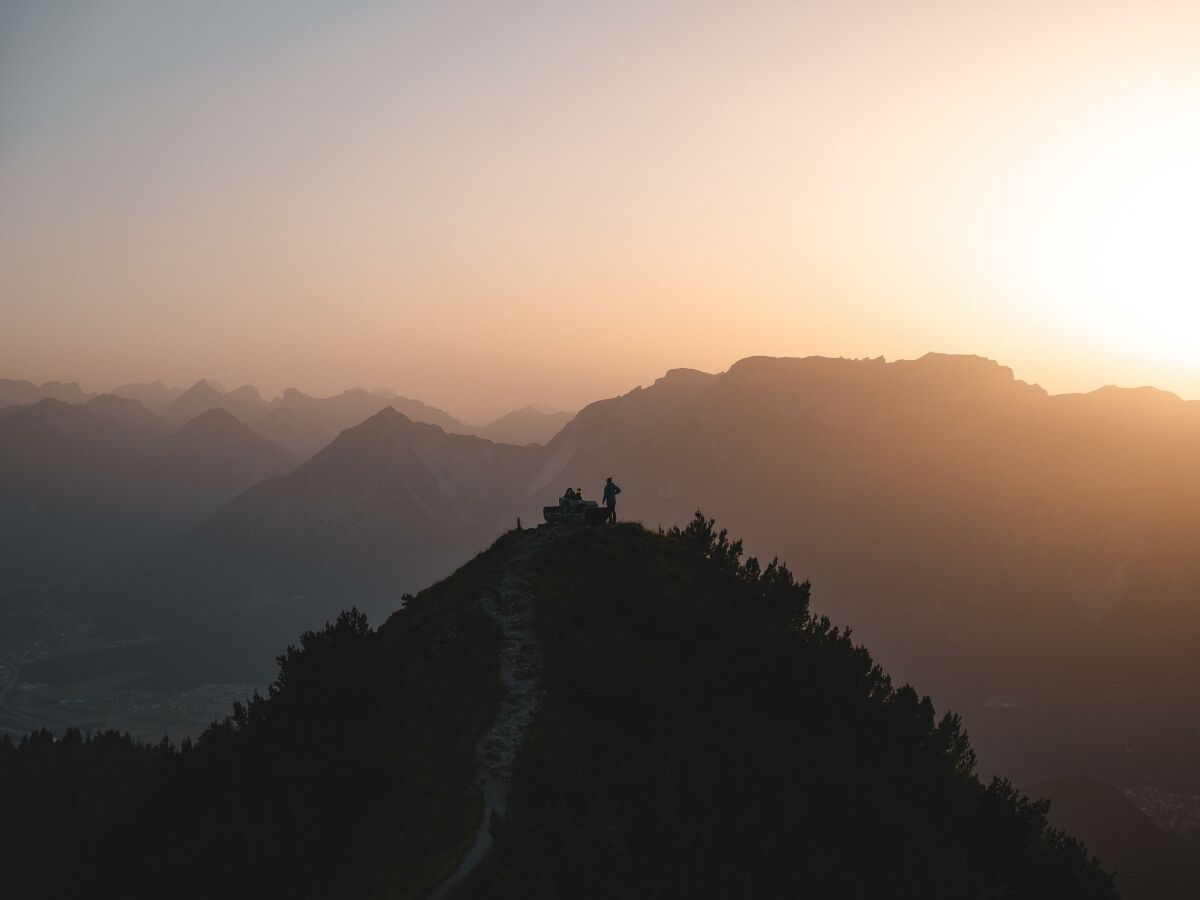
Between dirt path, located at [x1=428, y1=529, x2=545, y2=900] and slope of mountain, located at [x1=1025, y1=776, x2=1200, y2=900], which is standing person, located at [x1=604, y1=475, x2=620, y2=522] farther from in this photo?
slope of mountain, located at [x1=1025, y1=776, x2=1200, y2=900]

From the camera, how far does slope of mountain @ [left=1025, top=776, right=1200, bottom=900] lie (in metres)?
120

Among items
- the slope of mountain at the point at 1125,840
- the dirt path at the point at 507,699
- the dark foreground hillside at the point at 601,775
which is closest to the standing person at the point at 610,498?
the dark foreground hillside at the point at 601,775

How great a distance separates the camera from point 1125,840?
469ft

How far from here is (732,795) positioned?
23109mm

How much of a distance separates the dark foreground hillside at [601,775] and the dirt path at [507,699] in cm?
42

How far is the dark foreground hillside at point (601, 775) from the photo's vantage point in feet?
67.4

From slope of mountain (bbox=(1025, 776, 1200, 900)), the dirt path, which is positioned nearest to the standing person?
the dirt path

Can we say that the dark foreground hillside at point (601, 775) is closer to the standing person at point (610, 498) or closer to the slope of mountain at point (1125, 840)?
the standing person at point (610, 498)

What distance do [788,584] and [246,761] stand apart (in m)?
28.2

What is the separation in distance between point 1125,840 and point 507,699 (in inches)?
6609

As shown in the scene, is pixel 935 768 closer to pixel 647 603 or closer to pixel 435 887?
pixel 647 603

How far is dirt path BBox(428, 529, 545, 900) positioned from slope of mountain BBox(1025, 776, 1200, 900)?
11739cm

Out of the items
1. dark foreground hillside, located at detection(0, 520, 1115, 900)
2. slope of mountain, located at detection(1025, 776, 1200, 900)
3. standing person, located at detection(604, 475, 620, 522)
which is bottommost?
slope of mountain, located at detection(1025, 776, 1200, 900)

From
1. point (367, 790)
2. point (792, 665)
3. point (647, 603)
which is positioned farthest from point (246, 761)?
point (792, 665)
